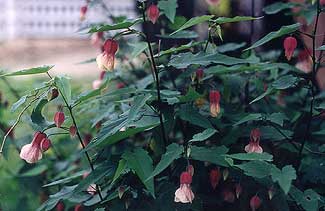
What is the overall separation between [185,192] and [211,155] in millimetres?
132

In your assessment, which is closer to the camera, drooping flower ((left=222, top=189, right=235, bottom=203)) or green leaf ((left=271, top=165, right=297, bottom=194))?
green leaf ((left=271, top=165, right=297, bottom=194))

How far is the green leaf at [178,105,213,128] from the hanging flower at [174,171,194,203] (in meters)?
0.18

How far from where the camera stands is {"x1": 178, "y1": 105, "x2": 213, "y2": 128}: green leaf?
2006 millimetres

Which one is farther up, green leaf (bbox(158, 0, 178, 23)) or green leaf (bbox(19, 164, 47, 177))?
green leaf (bbox(158, 0, 178, 23))

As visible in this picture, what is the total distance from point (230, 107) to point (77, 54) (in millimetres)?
10756

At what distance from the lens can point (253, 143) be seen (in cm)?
207

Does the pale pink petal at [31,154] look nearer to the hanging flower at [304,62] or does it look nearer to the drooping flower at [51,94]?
the drooping flower at [51,94]

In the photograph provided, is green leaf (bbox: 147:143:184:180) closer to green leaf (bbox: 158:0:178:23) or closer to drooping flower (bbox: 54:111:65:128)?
drooping flower (bbox: 54:111:65:128)

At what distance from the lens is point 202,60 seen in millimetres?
1973

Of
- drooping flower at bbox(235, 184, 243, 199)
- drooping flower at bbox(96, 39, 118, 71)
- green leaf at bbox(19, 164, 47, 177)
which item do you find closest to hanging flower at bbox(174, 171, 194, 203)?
drooping flower at bbox(235, 184, 243, 199)

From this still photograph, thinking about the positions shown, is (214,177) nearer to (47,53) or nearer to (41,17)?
(47,53)

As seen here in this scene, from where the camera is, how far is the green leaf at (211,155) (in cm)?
191

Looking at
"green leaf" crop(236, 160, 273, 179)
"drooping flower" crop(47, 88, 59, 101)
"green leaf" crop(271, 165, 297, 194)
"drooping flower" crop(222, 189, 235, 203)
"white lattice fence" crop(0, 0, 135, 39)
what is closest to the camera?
"green leaf" crop(271, 165, 297, 194)

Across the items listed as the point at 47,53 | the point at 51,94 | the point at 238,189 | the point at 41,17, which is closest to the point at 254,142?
the point at 238,189
